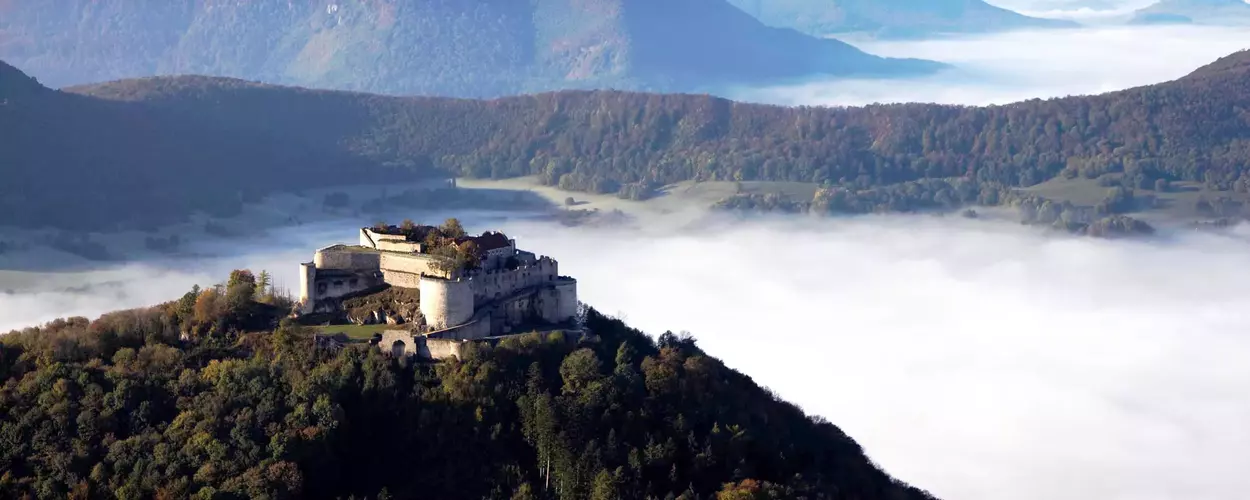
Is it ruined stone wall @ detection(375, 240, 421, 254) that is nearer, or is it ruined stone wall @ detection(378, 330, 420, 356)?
ruined stone wall @ detection(378, 330, 420, 356)

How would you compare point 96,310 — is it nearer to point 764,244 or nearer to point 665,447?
point 665,447

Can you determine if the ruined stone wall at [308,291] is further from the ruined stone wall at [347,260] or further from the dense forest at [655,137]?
the dense forest at [655,137]

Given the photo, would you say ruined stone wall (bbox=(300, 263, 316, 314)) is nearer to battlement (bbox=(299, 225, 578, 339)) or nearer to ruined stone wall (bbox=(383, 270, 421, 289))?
battlement (bbox=(299, 225, 578, 339))

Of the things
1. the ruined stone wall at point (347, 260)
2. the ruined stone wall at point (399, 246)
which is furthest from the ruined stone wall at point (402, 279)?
the ruined stone wall at point (399, 246)

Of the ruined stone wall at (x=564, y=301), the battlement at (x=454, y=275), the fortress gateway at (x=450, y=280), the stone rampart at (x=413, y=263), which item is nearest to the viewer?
the fortress gateway at (x=450, y=280)

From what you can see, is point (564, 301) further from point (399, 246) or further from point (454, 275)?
point (399, 246)

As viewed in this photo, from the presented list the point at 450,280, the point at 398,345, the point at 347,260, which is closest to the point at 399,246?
the point at 347,260

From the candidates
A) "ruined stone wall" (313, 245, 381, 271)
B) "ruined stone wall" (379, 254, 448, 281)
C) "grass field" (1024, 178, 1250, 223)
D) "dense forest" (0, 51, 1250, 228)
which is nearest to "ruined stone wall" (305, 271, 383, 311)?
"ruined stone wall" (313, 245, 381, 271)
